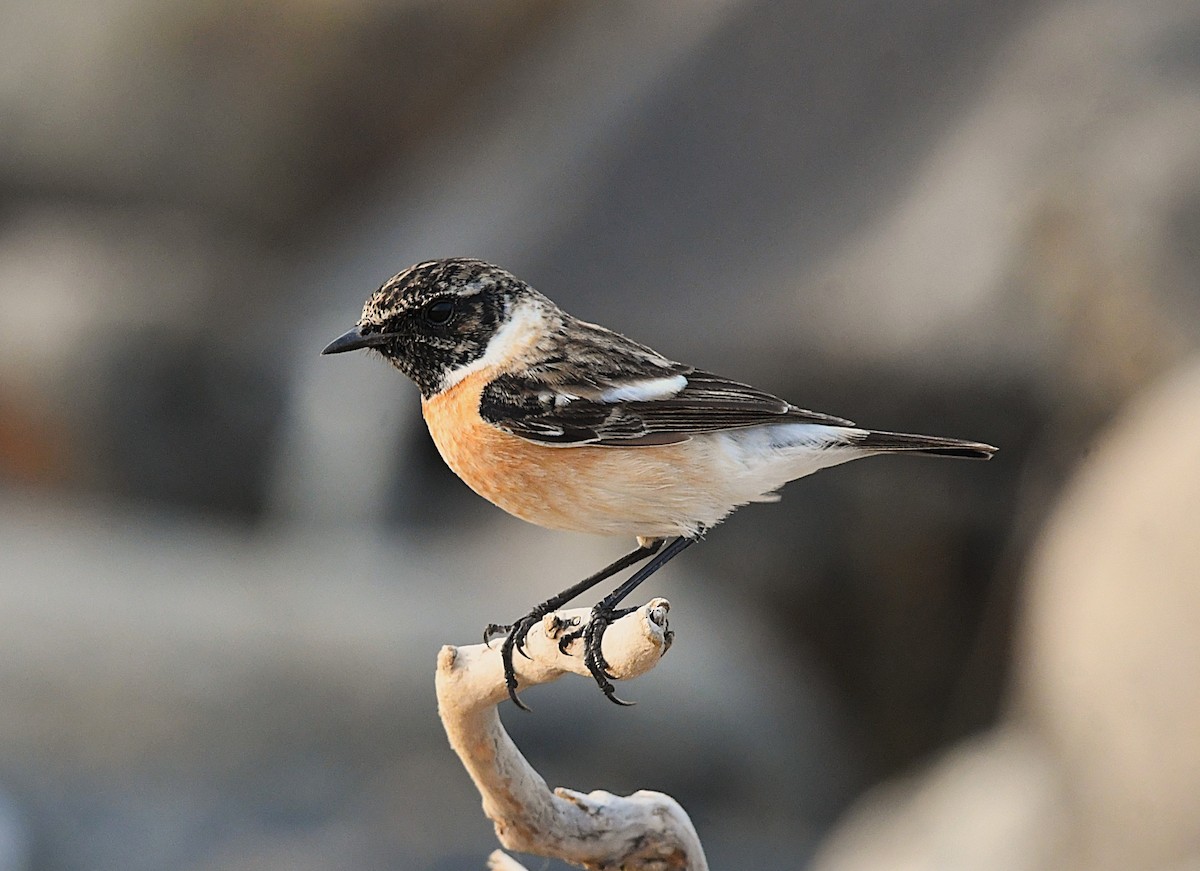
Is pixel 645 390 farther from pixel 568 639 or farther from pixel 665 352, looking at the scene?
pixel 665 352

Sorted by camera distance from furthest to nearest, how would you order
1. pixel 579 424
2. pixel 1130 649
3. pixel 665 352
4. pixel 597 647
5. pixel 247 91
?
pixel 247 91, pixel 665 352, pixel 1130 649, pixel 579 424, pixel 597 647

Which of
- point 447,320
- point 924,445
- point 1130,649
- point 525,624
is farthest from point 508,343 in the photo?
point 1130,649

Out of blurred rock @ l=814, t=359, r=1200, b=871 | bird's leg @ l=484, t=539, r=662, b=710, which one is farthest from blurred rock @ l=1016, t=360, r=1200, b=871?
bird's leg @ l=484, t=539, r=662, b=710

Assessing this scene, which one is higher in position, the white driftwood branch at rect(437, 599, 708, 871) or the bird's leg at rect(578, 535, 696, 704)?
the bird's leg at rect(578, 535, 696, 704)

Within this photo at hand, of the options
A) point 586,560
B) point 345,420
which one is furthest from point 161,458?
point 586,560

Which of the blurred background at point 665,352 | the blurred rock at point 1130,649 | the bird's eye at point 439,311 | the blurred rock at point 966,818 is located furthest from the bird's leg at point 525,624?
the blurred rock at point 966,818

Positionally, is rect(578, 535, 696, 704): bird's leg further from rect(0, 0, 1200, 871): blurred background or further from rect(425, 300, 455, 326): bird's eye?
rect(0, 0, 1200, 871): blurred background

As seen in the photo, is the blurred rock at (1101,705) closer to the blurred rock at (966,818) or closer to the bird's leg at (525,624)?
the blurred rock at (966,818)
